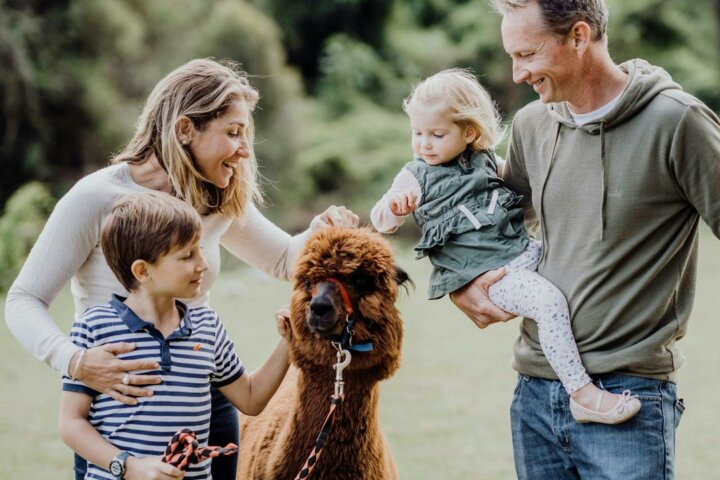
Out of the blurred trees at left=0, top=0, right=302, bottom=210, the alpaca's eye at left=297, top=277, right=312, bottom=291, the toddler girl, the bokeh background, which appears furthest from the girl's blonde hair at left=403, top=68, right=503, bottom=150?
the blurred trees at left=0, top=0, right=302, bottom=210

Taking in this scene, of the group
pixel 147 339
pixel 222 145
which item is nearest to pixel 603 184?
pixel 222 145

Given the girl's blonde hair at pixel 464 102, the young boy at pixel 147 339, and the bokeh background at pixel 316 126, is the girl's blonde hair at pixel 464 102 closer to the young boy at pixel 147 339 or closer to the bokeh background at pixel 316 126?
the young boy at pixel 147 339

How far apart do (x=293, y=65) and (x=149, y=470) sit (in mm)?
24044

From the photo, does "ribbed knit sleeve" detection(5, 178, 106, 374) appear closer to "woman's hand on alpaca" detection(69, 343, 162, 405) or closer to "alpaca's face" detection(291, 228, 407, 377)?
"woman's hand on alpaca" detection(69, 343, 162, 405)

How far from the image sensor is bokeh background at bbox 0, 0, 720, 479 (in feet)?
25.1

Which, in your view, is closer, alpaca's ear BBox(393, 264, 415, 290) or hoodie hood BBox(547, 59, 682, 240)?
hoodie hood BBox(547, 59, 682, 240)

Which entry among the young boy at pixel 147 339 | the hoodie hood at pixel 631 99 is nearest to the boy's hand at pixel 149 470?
the young boy at pixel 147 339

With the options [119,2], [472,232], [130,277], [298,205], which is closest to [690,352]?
[472,232]

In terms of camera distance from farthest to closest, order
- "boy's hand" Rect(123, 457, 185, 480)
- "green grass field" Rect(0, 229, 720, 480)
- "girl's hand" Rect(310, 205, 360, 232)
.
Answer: "green grass field" Rect(0, 229, 720, 480) → "girl's hand" Rect(310, 205, 360, 232) → "boy's hand" Rect(123, 457, 185, 480)

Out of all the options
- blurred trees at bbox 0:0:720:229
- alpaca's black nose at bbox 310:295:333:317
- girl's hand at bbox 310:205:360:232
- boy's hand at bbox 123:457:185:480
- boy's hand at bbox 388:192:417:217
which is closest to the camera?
boy's hand at bbox 123:457:185:480

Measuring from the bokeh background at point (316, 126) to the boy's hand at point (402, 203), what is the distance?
9.38 feet

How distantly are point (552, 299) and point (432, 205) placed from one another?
0.57 meters

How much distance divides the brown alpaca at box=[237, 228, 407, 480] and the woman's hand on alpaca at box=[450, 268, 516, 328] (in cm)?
22

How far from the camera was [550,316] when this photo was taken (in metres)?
2.69
